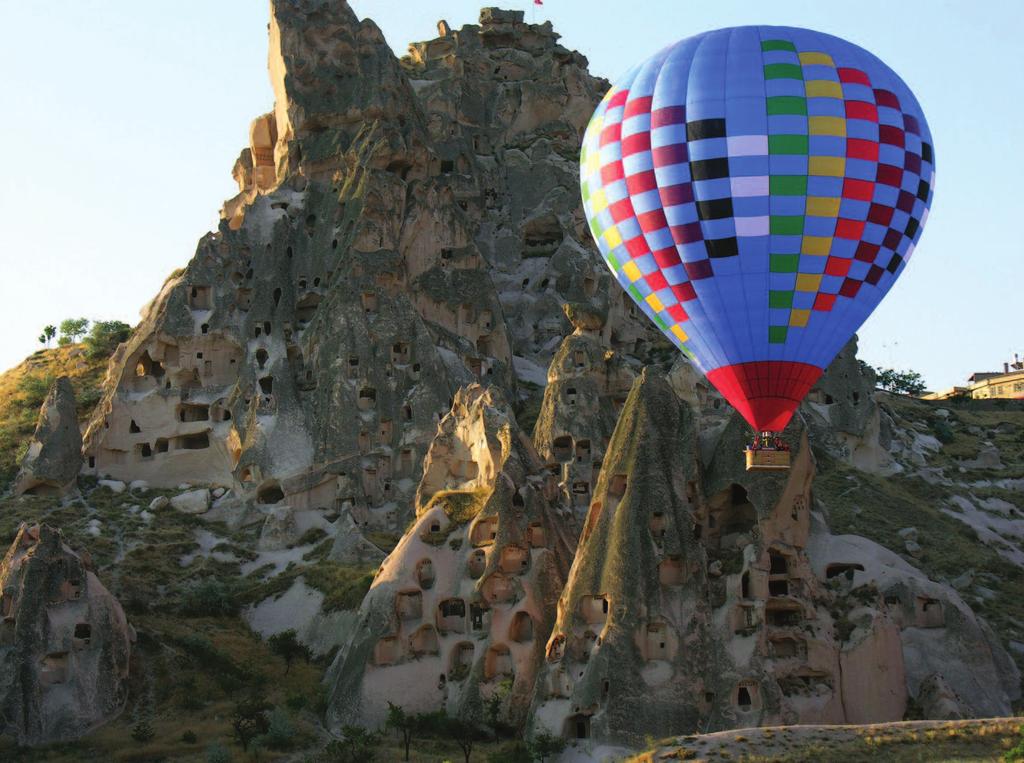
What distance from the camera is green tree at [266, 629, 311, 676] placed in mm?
47094

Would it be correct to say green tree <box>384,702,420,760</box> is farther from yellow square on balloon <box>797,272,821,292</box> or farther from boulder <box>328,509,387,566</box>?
yellow square on balloon <box>797,272,821,292</box>

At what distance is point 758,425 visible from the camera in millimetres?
37156

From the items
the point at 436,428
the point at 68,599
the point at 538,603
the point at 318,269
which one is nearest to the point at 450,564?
the point at 538,603

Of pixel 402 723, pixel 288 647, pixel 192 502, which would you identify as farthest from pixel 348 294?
pixel 402 723

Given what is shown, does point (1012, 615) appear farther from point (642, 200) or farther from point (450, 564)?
point (642, 200)

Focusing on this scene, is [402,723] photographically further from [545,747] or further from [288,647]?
[288,647]

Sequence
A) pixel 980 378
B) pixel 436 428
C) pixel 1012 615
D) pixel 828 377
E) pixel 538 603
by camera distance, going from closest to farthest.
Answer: pixel 538 603
pixel 1012 615
pixel 436 428
pixel 828 377
pixel 980 378

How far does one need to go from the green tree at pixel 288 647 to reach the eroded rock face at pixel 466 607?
8.03 ft

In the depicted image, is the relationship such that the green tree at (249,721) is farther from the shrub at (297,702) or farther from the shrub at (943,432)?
the shrub at (943,432)

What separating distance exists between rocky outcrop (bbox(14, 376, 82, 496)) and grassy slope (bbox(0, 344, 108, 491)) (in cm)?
177

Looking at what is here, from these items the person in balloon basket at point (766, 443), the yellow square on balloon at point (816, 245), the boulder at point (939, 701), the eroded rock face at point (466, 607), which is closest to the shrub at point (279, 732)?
the eroded rock face at point (466, 607)

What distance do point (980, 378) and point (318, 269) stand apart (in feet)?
224

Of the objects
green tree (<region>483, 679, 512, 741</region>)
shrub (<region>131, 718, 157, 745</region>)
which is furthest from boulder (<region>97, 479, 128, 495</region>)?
green tree (<region>483, 679, 512, 741</region>)

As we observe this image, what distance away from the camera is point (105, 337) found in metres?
77.6
